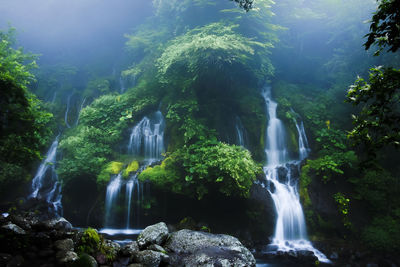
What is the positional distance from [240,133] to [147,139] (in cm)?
521

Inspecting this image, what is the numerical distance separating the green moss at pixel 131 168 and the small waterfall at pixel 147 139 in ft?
4.53

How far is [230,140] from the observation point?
11422mm

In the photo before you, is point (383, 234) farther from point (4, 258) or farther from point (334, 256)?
point (4, 258)

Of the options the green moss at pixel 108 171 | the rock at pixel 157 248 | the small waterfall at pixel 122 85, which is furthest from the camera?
the small waterfall at pixel 122 85

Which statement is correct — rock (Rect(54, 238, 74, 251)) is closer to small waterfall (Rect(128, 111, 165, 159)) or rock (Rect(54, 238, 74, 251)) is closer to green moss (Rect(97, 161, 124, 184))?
green moss (Rect(97, 161, 124, 184))

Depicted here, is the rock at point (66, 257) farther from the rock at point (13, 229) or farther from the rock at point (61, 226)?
the rock at point (61, 226)

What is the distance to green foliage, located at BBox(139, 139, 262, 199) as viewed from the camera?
25.3ft

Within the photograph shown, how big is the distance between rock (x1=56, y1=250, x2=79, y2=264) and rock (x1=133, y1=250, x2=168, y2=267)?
1.26m

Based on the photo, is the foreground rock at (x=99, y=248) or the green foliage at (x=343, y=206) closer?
the foreground rock at (x=99, y=248)

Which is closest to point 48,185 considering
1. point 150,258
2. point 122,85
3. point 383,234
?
point 150,258

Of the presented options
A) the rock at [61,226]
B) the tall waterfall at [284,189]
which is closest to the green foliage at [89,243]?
the rock at [61,226]

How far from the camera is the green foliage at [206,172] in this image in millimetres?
7715

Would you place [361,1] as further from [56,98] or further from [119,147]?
[56,98]

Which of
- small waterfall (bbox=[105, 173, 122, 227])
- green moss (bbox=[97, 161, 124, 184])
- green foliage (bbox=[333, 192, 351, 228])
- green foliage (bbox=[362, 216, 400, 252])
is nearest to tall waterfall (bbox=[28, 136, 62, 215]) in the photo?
green moss (bbox=[97, 161, 124, 184])
